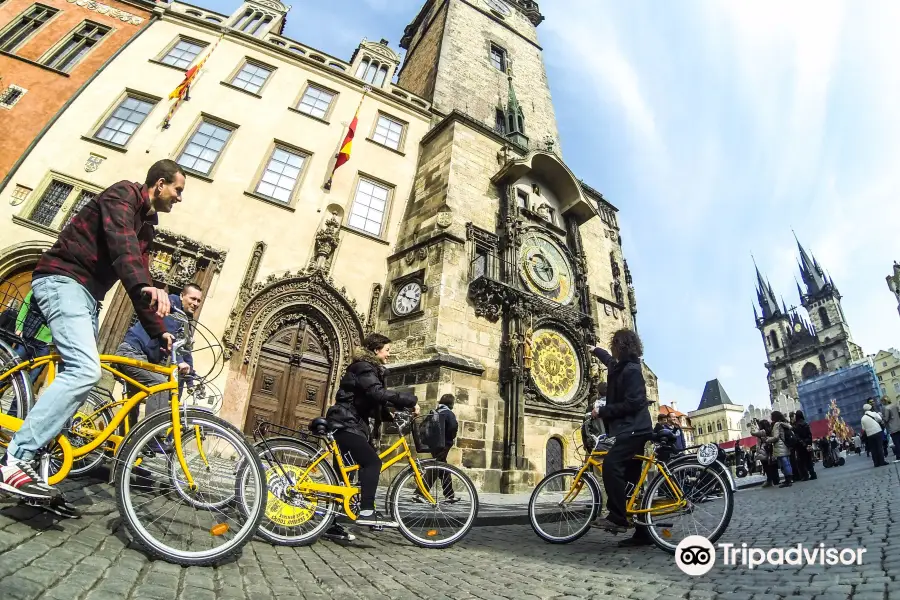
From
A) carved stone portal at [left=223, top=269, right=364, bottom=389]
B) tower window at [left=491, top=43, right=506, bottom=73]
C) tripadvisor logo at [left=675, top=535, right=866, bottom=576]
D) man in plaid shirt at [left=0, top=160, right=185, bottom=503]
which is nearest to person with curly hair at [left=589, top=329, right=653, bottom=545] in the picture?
tripadvisor logo at [left=675, top=535, right=866, bottom=576]

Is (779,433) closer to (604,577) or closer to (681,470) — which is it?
(681,470)

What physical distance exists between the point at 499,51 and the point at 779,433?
2006 cm

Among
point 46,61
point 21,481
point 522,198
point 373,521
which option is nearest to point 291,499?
point 373,521

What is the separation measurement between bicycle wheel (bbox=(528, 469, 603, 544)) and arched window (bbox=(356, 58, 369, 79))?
15300mm

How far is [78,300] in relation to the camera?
2.41 m

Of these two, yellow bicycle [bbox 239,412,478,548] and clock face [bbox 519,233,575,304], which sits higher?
clock face [bbox 519,233,575,304]

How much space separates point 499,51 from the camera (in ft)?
68.0

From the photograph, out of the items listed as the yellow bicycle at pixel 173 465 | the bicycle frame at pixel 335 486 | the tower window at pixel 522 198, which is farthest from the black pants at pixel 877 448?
the yellow bicycle at pixel 173 465

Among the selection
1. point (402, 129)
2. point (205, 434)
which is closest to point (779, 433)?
point (205, 434)

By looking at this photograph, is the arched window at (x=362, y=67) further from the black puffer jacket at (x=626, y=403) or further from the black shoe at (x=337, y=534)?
the black shoe at (x=337, y=534)

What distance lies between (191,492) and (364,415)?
1.48 meters

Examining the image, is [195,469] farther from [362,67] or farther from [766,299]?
[766,299]

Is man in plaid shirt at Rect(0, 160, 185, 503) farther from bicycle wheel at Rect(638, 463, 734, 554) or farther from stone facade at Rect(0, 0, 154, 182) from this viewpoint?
stone facade at Rect(0, 0, 154, 182)

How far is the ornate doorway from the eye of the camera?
31.1ft
